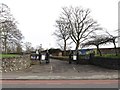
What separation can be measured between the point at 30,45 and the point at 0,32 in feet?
226

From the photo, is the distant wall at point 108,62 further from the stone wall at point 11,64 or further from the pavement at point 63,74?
the stone wall at point 11,64

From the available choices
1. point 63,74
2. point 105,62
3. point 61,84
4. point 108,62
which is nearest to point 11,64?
point 63,74

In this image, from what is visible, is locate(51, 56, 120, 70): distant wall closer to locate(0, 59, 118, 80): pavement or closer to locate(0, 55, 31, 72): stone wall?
locate(0, 59, 118, 80): pavement

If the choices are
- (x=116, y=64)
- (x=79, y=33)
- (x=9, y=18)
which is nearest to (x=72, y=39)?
(x=79, y=33)

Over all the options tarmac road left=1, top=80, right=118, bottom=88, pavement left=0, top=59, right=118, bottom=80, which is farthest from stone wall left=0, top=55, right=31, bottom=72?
tarmac road left=1, top=80, right=118, bottom=88

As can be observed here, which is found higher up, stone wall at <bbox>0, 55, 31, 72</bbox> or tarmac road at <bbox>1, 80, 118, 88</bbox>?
stone wall at <bbox>0, 55, 31, 72</bbox>

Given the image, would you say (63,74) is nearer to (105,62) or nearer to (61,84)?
(61,84)

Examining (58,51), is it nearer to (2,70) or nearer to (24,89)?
(2,70)

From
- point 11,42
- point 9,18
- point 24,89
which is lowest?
point 24,89

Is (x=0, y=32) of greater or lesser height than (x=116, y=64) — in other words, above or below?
above

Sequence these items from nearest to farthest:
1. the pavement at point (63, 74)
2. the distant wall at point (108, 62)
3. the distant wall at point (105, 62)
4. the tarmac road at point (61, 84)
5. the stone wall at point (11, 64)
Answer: the tarmac road at point (61, 84), the pavement at point (63, 74), the stone wall at point (11, 64), the distant wall at point (108, 62), the distant wall at point (105, 62)

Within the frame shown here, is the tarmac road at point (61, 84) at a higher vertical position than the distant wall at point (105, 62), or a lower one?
lower

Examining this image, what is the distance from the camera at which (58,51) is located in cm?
10519

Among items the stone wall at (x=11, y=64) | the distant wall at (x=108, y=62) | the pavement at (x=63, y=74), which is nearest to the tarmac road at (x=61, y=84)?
the pavement at (x=63, y=74)
